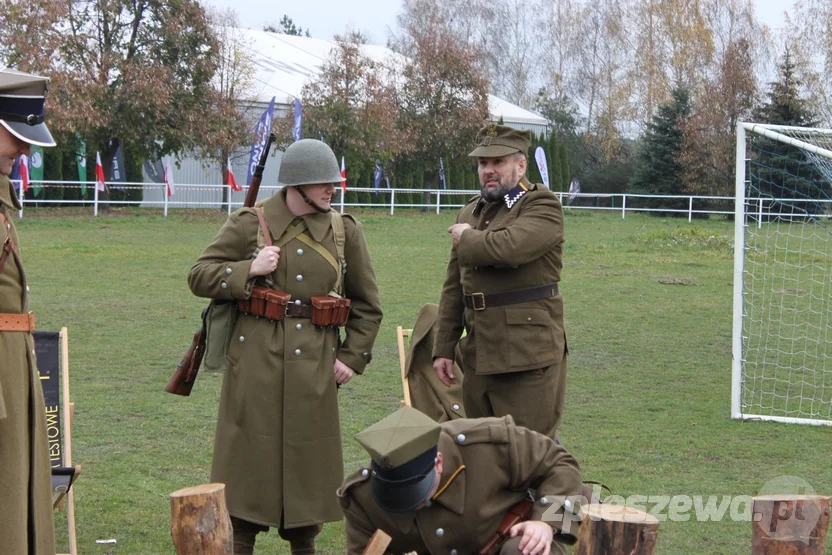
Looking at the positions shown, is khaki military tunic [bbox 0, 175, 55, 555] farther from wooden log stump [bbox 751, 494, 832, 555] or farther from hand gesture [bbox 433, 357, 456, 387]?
wooden log stump [bbox 751, 494, 832, 555]

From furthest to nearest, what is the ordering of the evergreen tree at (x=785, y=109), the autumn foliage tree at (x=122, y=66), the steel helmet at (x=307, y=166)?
the evergreen tree at (x=785, y=109), the autumn foliage tree at (x=122, y=66), the steel helmet at (x=307, y=166)

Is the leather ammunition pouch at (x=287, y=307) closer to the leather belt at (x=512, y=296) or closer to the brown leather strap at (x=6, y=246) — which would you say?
the leather belt at (x=512, y=296)

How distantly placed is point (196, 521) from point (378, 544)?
21.7 inches

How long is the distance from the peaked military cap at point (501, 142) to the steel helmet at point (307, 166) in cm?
75

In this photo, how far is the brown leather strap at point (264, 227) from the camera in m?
5.09

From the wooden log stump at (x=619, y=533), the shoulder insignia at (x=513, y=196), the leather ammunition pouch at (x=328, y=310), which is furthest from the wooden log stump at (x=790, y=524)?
the shoulder insignia at (x=513, y=196)

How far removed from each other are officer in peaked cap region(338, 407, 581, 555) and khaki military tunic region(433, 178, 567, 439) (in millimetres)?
1537

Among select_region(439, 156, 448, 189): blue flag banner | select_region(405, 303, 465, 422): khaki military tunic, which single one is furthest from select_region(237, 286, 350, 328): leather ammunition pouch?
select_region(439, 156, 448, 189): blue flag banner

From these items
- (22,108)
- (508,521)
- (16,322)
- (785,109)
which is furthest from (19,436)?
(785,109)

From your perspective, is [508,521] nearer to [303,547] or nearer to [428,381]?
[303,547]

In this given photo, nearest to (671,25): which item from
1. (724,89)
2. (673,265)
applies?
(724,89)

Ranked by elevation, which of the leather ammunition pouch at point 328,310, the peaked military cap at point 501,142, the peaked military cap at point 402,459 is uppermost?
the peaked military cap at point 501,142

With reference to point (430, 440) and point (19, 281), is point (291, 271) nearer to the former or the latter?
point (19, 281)

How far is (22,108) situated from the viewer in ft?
12.4
